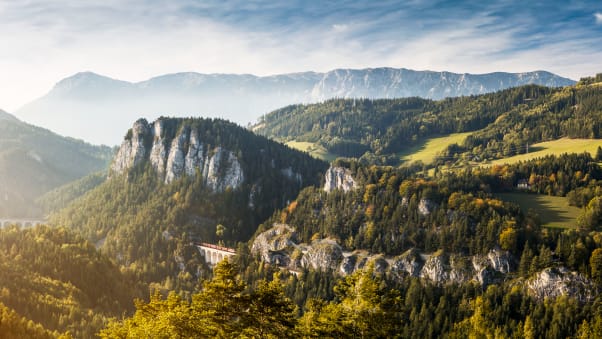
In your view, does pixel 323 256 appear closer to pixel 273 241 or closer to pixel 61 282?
pixel 273 241

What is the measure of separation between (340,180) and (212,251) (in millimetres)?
52145

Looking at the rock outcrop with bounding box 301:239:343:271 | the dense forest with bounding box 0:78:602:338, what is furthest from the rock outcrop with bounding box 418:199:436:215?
the rock outcrop with bounding box 301:239:343:271

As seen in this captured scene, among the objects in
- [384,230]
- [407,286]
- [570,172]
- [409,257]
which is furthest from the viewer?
[570,172]

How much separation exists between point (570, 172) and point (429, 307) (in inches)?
3336

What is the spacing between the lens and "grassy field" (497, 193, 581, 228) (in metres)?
131

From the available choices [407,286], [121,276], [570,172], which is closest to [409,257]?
[407,286]

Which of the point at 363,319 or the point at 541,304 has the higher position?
the point at 363,319

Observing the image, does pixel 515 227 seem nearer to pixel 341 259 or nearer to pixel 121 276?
pixel 341 259

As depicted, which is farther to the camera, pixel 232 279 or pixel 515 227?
pixel 515 227

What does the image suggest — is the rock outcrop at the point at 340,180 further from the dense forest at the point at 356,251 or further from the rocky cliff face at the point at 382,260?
the rocky cliff face at the point at 382,260

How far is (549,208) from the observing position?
14075cm

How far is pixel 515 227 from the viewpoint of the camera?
118625mm

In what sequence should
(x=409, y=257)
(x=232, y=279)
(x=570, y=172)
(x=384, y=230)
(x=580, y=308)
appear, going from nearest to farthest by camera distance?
(x=232, y=279)
(x=580, y=308)
(x=409, y=257)
(x=384, y=230)
(x=570, y=172)

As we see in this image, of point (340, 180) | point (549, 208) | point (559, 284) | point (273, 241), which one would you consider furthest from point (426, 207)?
point (273, 241)
